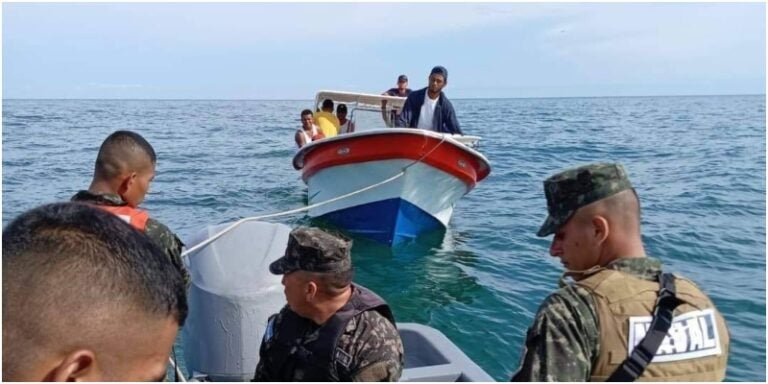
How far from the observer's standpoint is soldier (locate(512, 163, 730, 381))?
6.07 feet

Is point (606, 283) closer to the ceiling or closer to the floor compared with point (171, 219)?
closer to the ceiling

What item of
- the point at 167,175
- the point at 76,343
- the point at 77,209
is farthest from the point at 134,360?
the point at 167,175

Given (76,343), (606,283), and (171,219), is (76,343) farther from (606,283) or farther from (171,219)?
(171,219)

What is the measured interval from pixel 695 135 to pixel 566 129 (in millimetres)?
6334

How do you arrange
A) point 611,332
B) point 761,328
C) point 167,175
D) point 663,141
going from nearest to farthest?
point 611,332 < point 761,328 < point 167,175 < point 663,141

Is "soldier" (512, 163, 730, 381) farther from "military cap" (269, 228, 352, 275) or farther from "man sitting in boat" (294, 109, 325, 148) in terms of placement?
"man sitting in boat" (294, 109, 325, 148)

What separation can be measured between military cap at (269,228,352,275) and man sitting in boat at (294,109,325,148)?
8208 millimetres

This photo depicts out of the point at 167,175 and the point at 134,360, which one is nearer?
the point at 134,360

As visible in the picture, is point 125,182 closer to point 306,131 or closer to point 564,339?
point 564,339

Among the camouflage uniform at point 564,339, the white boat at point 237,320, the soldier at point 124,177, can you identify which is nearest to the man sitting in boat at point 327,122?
the white boat at point 237,320

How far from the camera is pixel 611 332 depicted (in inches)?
72.9

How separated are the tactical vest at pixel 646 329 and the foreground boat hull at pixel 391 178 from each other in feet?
20.5

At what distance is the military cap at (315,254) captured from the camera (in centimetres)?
271

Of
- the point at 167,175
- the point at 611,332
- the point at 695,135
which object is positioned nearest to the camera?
the point at 611,332
